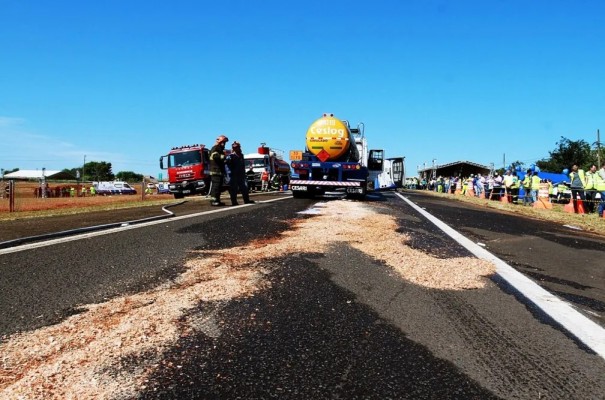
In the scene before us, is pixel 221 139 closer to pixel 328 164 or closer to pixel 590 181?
pixel 328 164

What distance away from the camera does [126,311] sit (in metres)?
3.32

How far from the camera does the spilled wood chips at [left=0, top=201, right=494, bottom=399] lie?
2240 millimetres

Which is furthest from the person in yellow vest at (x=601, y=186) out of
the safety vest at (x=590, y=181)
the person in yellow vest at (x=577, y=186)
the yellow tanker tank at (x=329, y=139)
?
the yellow tanker tank at (x=329, y=139)

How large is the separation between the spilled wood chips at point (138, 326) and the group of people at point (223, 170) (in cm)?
749

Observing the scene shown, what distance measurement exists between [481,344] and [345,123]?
53.5 feet

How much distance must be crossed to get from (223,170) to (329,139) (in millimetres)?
5477

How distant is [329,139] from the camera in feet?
58.9

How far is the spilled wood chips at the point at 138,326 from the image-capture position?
2240 millimetres

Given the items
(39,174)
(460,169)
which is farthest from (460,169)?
(39,174)

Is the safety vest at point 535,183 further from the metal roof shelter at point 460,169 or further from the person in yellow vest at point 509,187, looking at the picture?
the metal roof shelter at point 460,169

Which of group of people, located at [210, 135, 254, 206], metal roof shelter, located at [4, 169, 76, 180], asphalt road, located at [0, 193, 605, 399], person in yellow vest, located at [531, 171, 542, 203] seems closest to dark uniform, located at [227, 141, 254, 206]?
group of people, located at [210, 135, 254, 206]

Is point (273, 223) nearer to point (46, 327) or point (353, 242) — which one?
point (353, 242)

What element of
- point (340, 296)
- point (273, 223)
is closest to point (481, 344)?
point (340, 296)

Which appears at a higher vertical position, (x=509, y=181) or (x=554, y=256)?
(x=509, y=181)
